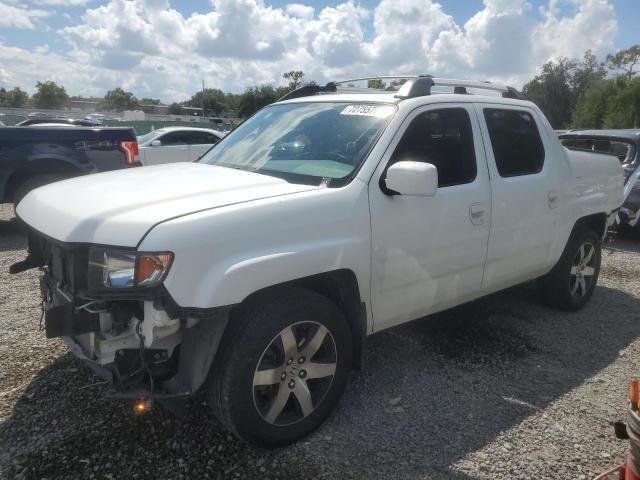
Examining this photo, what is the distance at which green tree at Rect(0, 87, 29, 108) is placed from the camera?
85312mm

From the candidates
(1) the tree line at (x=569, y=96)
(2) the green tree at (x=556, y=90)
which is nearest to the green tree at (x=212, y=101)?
(1) the tree line at (x=569, y=96)

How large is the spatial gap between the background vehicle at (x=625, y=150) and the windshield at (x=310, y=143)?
5.41 metres

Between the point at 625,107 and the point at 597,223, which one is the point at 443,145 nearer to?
the point at 597,223

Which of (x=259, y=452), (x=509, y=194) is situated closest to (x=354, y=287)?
(x=259, y=452)

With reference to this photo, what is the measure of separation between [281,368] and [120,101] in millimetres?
101165

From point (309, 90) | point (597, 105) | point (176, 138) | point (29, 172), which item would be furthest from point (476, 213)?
point (597, 105)

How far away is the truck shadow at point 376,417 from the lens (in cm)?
272

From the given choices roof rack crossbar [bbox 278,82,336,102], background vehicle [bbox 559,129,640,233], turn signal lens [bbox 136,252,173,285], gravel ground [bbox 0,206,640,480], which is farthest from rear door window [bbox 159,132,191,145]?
turn signal lens [bbox 136,252,173,285]

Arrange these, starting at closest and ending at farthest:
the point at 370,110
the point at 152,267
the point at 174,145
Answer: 1. the point at 152,267
2. the point at 370,110
3. the point at 174,145

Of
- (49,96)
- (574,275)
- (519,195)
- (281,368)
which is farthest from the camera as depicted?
(49,96)

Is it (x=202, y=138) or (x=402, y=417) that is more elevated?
(x=202, y=138)

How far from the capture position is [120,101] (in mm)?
94312

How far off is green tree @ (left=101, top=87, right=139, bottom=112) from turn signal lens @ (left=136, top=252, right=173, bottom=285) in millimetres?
96800

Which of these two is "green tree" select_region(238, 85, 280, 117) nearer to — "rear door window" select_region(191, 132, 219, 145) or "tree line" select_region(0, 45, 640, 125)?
"tree line" select_region(0, 45, 640, 125)
